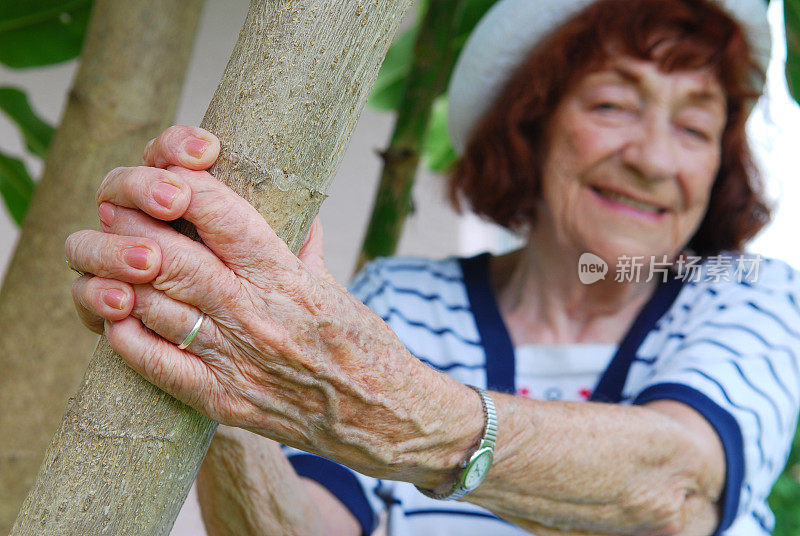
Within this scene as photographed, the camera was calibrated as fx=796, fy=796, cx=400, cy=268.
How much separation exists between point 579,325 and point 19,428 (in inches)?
33.7

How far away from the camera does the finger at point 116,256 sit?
1.58ft

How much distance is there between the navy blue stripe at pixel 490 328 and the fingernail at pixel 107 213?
2.59 ft

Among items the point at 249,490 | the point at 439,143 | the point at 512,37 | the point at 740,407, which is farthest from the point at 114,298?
the point at 439,143

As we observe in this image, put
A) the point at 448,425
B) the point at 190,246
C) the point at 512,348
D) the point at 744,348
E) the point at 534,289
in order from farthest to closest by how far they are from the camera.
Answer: the point at 534,289 → the point at 512,348 → the point at 744,348 → the point at 448,425 → the point at 190,246

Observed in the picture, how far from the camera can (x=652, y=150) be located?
1207 mm

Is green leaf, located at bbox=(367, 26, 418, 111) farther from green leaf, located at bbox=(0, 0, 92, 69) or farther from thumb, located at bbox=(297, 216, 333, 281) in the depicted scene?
thumb, located at bbox=(297, 216, 333, 281)

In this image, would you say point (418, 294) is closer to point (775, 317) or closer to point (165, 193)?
point (775, 317)

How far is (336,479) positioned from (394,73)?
1.15m

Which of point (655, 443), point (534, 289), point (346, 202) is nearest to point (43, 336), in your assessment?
point (655, 443)

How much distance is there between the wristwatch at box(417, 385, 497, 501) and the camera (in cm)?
68

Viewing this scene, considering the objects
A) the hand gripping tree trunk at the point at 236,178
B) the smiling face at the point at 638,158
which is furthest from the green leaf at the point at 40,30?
the hand gripping tree trunk at the point at 236,178

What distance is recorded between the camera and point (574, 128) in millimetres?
1282

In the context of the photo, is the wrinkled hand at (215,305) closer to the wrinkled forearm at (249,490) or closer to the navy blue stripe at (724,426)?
the wrinkled forearm at (249,490)

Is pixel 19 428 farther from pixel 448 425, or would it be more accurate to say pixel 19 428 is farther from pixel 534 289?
pixel 534 289
